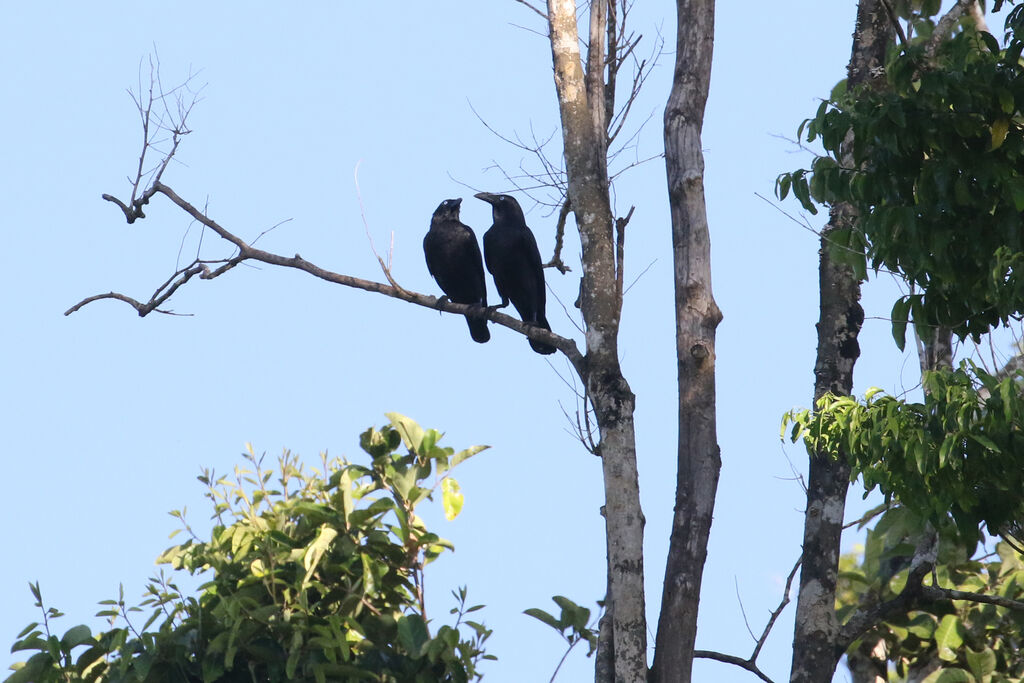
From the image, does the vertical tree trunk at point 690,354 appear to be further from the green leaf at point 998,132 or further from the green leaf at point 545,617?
the green leaf at point 998,132

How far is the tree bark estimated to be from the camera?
503 centimetres

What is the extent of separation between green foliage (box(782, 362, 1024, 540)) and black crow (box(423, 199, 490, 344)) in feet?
14.1

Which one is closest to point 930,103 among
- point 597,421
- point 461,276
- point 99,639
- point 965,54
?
point 965,54

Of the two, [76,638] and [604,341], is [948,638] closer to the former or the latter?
[604,341]

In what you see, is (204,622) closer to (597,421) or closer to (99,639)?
(99,639)

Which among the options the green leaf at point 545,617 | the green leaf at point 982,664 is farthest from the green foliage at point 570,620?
the green leaf at point 982,664

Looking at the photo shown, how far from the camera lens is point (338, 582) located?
14.9ft

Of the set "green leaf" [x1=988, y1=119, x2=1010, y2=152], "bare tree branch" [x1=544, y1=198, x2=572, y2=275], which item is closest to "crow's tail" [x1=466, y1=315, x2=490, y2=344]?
"bare tree branch" [x1=544, y1=198, x2=572, y2=275]

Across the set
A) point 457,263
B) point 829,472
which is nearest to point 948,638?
point 829,472

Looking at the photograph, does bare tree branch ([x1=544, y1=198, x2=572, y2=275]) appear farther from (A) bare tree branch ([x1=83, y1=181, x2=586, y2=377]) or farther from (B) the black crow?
(B) the black crow

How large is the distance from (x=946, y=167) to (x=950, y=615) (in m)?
2.81

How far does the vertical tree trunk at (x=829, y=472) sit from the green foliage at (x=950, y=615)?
397mm

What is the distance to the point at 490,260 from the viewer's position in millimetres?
8430

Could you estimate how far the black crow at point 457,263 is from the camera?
28.7ft
